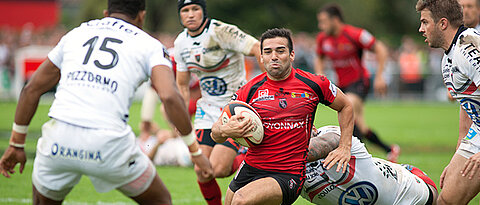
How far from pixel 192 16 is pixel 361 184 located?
9.55ft

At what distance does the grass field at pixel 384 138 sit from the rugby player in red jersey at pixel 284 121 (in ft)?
7.18

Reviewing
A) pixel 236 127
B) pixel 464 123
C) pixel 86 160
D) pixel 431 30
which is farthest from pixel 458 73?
pixel 86 160

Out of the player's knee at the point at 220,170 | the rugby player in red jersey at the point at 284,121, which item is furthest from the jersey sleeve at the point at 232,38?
the rugby player in red jersey at the point at 284,121

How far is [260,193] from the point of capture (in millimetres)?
4805

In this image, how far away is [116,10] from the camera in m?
4.50

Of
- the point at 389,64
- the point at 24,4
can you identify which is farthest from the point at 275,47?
the point at 24,4

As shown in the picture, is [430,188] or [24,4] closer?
[430,188]

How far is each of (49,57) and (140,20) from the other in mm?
736

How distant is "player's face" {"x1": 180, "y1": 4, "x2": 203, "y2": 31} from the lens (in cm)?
705

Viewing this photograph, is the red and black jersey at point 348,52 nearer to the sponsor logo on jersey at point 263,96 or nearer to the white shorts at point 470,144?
the white shorts at point 470,144

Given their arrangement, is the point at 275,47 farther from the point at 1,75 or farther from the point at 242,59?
the point at 1,75

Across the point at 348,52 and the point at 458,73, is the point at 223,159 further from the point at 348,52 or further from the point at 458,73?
the point at 348,52

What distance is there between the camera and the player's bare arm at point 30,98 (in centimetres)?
434

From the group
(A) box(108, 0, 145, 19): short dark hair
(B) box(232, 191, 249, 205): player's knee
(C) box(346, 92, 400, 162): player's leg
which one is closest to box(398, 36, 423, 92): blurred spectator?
(C) box(346, 92, 400, 162): player's leg
